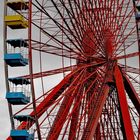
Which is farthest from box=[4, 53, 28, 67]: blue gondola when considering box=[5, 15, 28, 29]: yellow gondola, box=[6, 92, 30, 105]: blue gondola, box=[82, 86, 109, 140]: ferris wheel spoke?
box=[82, 86, 109, 140]: ferris wheel spoke

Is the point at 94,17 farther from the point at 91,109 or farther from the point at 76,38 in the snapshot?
the point at 91,109

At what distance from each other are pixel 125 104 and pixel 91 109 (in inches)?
63.6

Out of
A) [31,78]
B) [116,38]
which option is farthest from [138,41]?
[31,78]

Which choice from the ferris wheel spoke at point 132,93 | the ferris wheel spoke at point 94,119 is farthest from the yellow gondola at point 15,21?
the ferris wheel spoke at point 132,93

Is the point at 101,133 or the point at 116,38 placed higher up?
the point at 116,38

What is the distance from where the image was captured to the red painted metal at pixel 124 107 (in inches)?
1236

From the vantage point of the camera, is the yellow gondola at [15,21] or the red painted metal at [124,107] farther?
the red painted metal at [124,107]

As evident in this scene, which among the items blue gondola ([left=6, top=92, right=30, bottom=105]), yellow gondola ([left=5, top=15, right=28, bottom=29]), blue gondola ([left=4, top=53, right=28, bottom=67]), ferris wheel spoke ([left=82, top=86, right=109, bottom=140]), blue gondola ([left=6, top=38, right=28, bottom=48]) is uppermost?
yellow gondola ([left=5, top=15, right=28, bottom=29])

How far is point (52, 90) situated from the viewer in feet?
109

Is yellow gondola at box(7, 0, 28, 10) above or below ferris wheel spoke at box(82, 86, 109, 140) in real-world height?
above

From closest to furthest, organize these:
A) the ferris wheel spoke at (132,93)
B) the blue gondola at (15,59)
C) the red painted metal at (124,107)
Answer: the blue gondola at (15,59) < the red painted metal at (124,107) < the ferris wheel spoke at (132,93)

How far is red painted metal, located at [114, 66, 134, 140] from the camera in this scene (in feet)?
103

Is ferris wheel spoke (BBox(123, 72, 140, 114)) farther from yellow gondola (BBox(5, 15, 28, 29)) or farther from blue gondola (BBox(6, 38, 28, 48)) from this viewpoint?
blue gondola (BBox(6, 38, 28, 48))

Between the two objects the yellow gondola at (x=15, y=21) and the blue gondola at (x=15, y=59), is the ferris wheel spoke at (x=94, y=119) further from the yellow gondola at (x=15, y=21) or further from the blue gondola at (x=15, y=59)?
the yellow gondola at (x=15, y=21)
